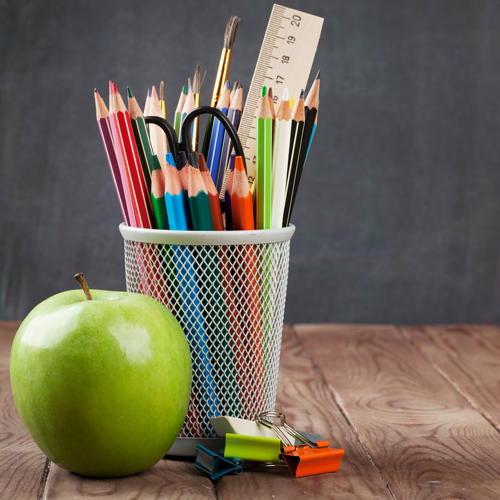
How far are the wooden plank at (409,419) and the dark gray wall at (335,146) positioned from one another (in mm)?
232

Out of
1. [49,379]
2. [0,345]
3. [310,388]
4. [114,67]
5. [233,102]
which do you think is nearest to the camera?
[49,379]

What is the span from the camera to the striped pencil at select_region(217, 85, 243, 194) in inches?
21.5

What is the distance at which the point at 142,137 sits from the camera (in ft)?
1.73

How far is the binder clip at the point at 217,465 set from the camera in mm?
470

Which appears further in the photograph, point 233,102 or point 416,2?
point 416,2

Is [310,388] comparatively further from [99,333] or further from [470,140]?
[470,140]

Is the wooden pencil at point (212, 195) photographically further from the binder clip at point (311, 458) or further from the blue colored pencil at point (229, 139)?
the binder clip at point (311, 458)

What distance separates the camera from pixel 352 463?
1.66 ft

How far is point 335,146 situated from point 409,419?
62cm

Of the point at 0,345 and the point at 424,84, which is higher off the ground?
the point at 424,84

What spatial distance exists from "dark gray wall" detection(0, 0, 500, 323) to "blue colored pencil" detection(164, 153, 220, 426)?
622 millimetres

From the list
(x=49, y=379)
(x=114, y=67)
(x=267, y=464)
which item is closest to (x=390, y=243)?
(x=114, y=67)

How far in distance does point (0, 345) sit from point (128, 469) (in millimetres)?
503

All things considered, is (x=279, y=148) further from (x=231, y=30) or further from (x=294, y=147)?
(x=231, y=30)
